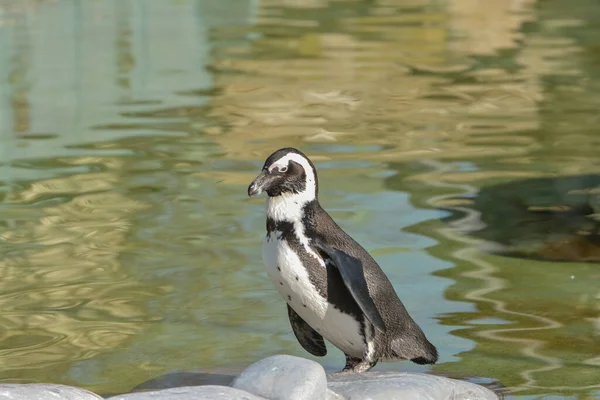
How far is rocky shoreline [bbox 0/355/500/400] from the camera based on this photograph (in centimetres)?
406

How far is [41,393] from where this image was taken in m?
4.03

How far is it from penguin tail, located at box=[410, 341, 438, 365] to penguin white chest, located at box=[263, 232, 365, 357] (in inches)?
11.5

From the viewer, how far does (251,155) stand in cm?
1088

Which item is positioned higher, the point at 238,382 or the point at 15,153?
the point at 238,382

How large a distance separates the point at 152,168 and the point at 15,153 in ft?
5.38

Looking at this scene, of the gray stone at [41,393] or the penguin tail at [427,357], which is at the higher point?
the gray stone at [41,393]

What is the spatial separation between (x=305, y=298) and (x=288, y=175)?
0.47m

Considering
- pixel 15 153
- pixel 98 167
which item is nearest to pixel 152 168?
pixel 98 167

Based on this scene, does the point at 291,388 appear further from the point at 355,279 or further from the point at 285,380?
the point at 355,279

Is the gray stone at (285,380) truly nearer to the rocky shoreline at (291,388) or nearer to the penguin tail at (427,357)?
the rocky shoreline at (291,388)

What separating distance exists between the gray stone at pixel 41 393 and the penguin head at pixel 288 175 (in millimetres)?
1168

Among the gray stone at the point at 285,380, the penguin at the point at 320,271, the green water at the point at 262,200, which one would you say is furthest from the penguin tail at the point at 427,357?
the gray stone at the point at 285,380

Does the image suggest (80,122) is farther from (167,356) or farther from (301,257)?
(301,257)

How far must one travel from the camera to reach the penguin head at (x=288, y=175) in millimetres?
4922
